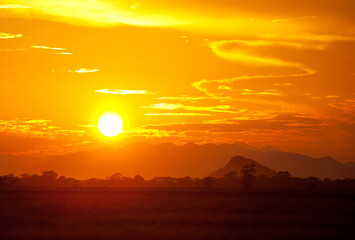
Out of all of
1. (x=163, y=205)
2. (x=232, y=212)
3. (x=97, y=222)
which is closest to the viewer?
(x=97, y=222)

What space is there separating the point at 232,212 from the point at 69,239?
23.0 m

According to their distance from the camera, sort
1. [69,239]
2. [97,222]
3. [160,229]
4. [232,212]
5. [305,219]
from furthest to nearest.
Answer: [232,212]
[305,219]
[97,222]
[160,229]
[69,239]

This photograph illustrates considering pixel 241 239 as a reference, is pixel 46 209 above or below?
above

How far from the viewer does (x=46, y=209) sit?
56.8 metres

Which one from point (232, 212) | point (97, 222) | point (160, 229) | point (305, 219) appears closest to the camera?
point (160, 229)

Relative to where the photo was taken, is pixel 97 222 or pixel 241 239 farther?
pixel 97 222

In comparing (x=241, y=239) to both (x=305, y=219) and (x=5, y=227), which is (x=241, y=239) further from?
(x=5, y=227)

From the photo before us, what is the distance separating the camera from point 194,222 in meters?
47.0

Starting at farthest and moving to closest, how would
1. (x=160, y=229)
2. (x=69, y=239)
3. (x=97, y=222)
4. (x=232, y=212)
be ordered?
(x=232, y=212)
(x=97, y=222)
(x=160, y=229)
(x=69, y=239)

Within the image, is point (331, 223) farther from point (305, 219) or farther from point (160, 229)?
point (160, 229)

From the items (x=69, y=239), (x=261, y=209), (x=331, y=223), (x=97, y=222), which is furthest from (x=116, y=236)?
(x=261, y=209)

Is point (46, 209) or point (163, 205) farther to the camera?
point (163, 205)

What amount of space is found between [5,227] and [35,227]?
230 cm

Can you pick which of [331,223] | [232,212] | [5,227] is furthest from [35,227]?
[331,223]
